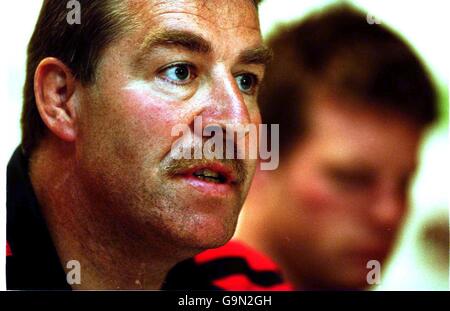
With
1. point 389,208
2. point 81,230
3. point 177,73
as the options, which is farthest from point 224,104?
point 389,208

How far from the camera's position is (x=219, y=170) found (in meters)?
1.42

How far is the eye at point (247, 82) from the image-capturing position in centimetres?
151

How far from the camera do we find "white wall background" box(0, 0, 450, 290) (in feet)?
5.08

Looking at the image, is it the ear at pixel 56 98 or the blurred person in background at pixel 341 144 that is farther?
the blurred person in background at pixel 341 144

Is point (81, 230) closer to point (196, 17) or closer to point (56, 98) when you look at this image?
point (56, 98)

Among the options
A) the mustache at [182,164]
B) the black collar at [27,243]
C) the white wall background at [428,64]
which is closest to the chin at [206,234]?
the mustache at [182,164]

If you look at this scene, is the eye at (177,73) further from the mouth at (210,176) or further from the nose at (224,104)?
the mouth at (210,176)

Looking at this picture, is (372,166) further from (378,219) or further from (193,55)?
(193,55)

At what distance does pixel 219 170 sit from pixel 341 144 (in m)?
0.41

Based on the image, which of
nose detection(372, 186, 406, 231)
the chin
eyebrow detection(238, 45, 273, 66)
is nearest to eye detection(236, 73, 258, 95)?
eyebrow detection(238, 45, 273, 66)

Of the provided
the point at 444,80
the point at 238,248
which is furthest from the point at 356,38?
the point at 238,248

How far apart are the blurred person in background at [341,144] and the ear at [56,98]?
1.58 feet

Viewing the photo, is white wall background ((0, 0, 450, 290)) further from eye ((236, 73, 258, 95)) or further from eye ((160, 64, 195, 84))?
eye ((160, 64, 195, 84))
